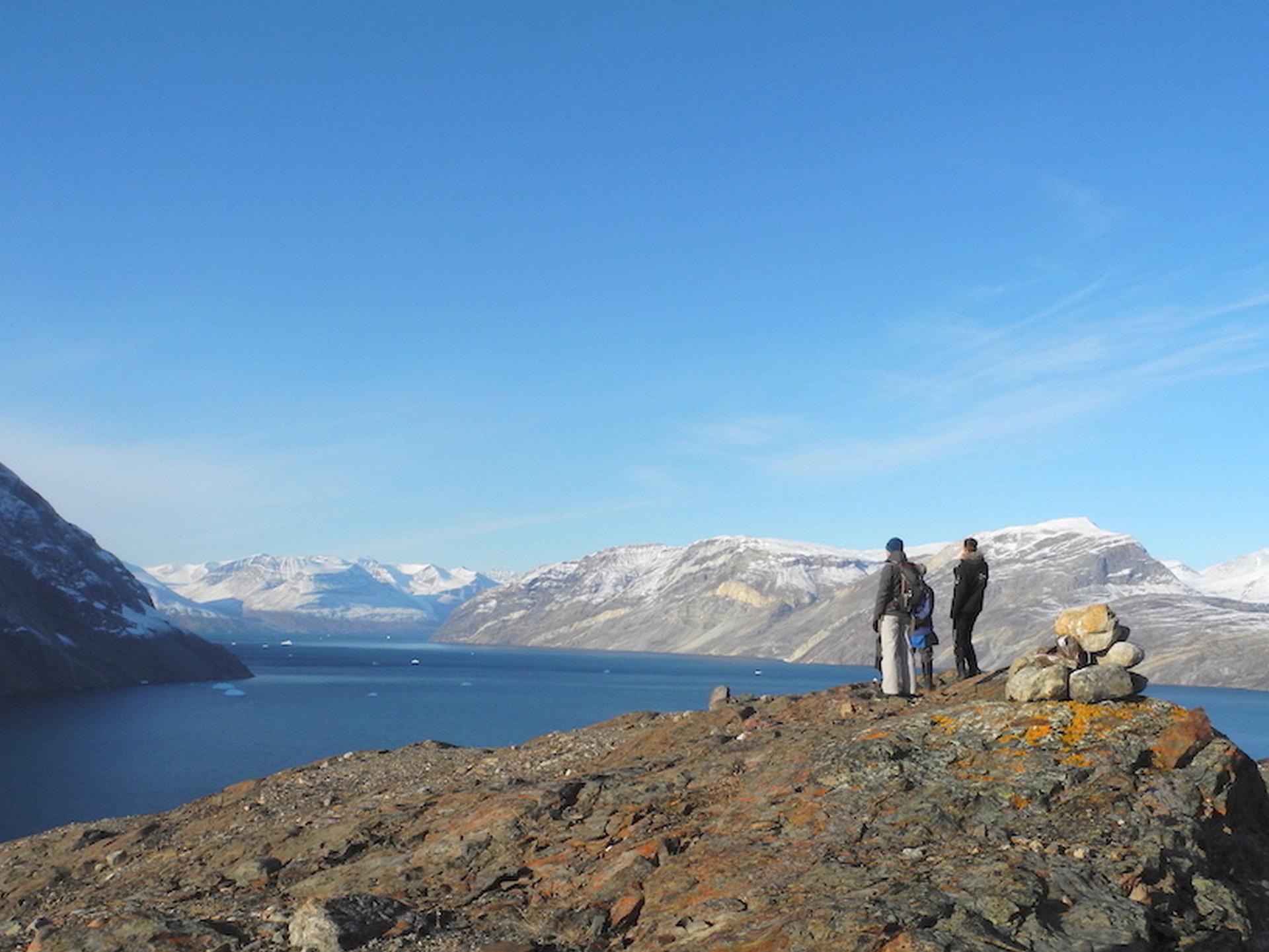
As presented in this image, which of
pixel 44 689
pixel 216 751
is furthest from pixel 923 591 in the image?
pixel 44 689

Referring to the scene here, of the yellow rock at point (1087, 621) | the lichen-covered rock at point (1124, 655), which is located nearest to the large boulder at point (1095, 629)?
the yellow rock at point (1087, 621)

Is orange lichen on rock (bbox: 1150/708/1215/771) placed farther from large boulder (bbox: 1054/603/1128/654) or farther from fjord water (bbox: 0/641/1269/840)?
fjord water (bbox: 0/641/1269/840)

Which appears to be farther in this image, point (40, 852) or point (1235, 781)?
point (40, 852)

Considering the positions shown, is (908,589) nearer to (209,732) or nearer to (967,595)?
(967,595)

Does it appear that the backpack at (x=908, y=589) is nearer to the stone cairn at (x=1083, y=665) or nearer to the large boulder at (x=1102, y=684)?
the stone cairn at (x=1083, y=665)

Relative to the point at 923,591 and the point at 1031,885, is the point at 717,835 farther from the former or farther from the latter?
the point at 923,591

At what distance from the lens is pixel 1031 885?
969 cm

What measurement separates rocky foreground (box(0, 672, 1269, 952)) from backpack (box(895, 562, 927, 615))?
1959 millimetres

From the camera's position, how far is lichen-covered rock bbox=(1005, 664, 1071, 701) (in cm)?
1424

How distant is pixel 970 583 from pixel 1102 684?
5.35m

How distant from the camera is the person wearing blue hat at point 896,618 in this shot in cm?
1839

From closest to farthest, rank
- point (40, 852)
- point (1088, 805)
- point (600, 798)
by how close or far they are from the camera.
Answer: point (1088, 805)
point (600, 798)
point (40, 852)

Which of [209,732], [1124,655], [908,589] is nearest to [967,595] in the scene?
[908,589]

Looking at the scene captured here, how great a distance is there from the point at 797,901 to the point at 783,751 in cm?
501
